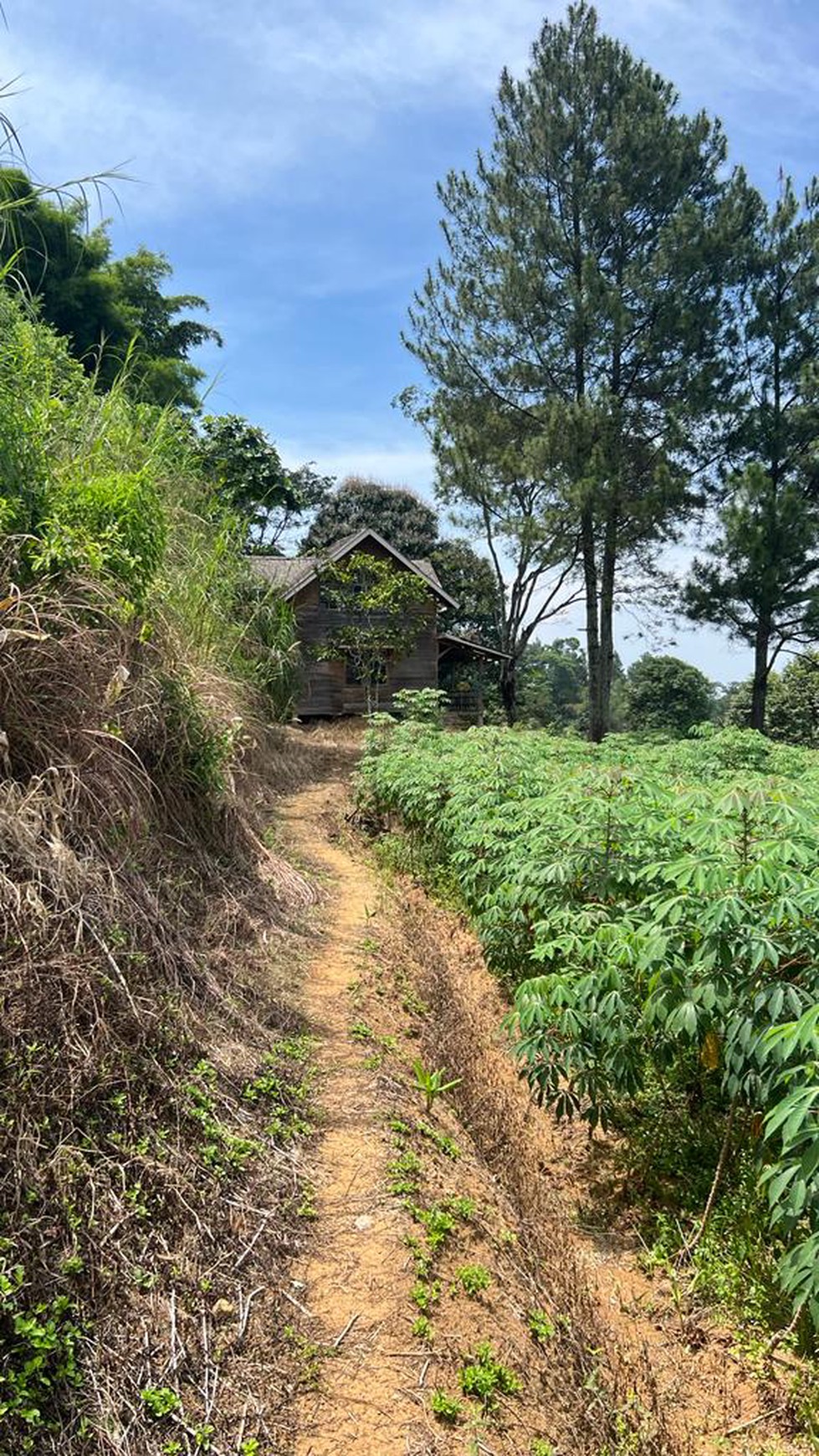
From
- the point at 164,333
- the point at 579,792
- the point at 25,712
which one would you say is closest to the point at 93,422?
the point at 25,712

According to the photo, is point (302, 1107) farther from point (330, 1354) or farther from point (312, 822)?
point (312, 822)

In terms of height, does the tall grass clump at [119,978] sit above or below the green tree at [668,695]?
below

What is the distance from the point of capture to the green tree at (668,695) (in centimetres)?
2788

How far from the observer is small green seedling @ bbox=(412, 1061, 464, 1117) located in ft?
9.90

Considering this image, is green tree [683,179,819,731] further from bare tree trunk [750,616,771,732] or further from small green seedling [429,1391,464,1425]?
small green seedling [429,1391,464,1425]

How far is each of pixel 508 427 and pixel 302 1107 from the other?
16.4 m

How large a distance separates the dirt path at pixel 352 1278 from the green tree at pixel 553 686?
14.6 metres

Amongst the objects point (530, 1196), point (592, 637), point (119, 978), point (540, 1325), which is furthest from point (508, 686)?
point (540, 1325)

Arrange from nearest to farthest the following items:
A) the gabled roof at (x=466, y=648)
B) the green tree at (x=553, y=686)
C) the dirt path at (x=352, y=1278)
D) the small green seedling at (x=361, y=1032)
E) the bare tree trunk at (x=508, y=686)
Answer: the dirt path at (x=352, y=1278) < the small green seedling at (x=361, y=1032) < the gabled roof at (x=466, y=648) < the bare tree trunk at (x=508, y=686) < the green tree at (x=553, y=686)

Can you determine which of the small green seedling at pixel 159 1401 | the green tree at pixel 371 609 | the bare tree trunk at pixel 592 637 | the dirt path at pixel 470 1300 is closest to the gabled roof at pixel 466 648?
the bare tree trunk at pixel 592 637

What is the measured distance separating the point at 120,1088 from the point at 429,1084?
4.41ft

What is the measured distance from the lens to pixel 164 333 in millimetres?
20359

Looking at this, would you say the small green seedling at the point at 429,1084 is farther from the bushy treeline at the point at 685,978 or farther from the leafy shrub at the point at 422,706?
the leafy shrub at the point at 422,706

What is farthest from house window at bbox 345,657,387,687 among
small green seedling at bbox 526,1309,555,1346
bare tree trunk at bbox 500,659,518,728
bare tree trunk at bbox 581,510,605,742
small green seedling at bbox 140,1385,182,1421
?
small green seedling at bbox 140,1385,182,1421
